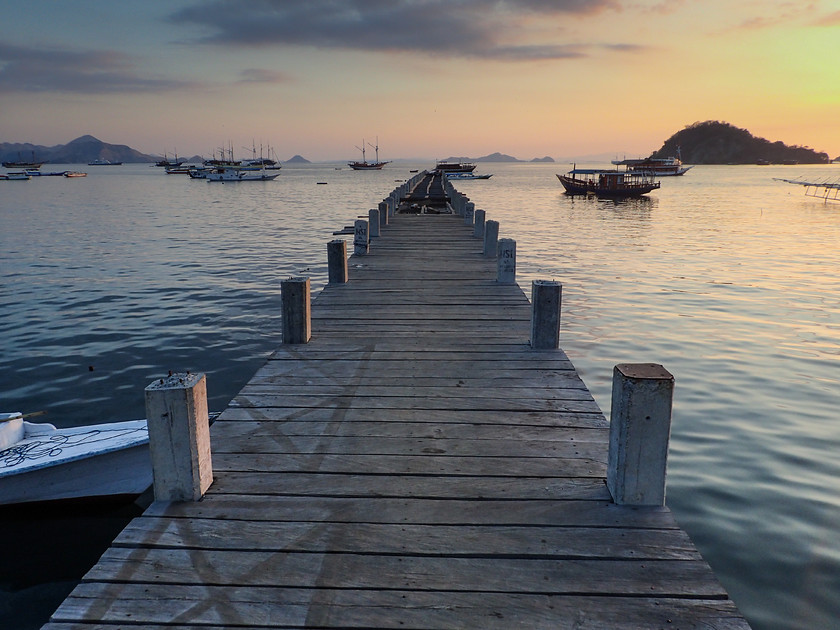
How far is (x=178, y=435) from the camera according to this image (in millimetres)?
3854

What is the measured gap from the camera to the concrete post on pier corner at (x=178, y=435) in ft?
12.4

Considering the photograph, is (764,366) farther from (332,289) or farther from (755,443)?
(332,289)

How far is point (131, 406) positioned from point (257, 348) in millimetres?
3805

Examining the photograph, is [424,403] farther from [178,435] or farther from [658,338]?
[658,338]

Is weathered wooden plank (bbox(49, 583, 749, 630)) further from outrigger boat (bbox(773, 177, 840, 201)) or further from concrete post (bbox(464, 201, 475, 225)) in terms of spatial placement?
outrigger boat (bbox(773, 177, 840, 201))

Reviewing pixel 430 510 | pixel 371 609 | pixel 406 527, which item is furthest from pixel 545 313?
pixel 371 609

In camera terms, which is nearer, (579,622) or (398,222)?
(579,622)

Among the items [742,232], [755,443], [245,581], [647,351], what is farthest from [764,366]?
[742,232]

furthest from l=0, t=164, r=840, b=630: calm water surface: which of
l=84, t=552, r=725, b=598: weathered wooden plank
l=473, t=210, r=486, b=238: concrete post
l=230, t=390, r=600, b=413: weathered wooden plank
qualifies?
l=473, t=210, r=486, b=238: concrete post

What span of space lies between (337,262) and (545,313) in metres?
5.30

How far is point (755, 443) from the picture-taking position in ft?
28.9

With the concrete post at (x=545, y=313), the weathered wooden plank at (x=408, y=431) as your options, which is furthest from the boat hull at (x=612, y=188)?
the weathered wooden plank at (x=408, y=431)

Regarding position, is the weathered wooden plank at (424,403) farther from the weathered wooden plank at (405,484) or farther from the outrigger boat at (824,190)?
the outrigger boat at (824,190)

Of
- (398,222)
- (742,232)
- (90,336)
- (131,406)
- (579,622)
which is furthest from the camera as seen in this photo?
(742,232)
